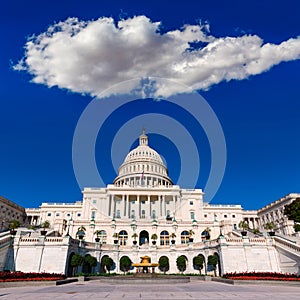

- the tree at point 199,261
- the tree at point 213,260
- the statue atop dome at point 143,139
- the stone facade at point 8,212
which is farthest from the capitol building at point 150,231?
the statue atop dome at point 143,139

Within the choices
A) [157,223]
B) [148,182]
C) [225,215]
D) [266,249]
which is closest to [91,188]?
[148,182]

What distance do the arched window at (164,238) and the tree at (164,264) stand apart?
585 inches

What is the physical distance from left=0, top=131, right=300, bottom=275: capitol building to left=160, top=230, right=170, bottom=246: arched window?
0.25 metres

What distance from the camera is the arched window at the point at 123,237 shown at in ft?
216

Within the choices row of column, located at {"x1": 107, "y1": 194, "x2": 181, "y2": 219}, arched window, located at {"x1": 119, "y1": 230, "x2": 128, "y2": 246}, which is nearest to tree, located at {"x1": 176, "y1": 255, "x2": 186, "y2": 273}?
arched window, located at {"x1": 119, "y1": 230, "x2": 128, "y2": 246}

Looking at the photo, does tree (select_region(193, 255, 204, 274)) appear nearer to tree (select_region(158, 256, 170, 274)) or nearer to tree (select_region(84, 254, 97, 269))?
tree (select_region(158, 256, 170, 274))

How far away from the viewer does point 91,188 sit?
10525 centimetres

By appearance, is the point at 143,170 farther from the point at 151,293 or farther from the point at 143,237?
the point at 151,293

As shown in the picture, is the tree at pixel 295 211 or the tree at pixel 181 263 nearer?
the tree at pixel 181 263

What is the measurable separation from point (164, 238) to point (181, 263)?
1939cm

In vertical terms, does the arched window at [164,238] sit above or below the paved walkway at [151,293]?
above

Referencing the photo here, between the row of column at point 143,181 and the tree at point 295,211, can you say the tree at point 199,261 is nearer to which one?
the tree at point 295,211

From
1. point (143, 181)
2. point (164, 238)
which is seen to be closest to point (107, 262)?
point (164, 238)

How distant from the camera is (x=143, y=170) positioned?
121m
